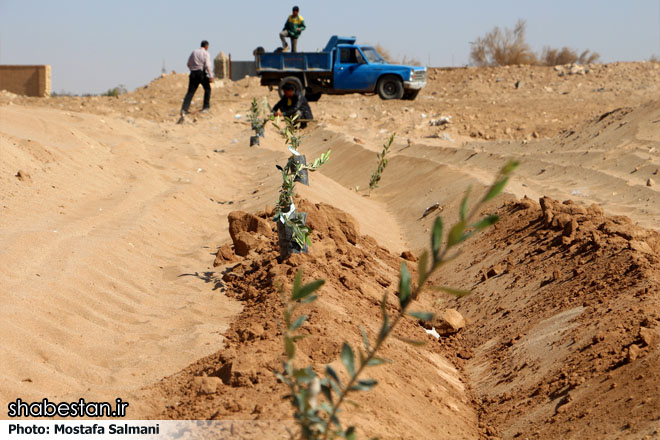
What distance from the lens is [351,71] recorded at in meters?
19.1

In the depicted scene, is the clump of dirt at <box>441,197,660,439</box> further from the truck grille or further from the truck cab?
the truck grille

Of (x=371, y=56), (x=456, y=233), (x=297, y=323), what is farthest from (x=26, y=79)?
(x=456, y=233)

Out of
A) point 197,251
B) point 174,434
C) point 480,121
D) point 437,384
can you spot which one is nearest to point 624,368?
point 437,384

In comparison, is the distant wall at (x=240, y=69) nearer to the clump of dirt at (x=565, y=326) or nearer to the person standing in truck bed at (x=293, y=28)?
the person standing in truck bed at (x=293, y=28)

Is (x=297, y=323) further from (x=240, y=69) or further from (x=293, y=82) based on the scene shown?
(x=240, y=69)

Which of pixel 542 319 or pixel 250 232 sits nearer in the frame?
pixel 542 319

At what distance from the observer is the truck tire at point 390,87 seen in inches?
756

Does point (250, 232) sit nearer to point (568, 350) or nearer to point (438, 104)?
point (568, 350)

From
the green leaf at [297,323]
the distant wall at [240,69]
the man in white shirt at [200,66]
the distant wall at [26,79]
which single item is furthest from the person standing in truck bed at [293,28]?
the green leaf at [297,323]

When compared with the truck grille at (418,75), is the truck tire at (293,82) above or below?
below

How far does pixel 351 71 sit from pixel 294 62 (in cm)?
153

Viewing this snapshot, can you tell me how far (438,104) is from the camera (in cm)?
2252

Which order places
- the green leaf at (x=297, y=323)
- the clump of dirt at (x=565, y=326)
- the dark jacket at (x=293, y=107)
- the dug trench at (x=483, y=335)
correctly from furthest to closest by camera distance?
the dark jacket at (x=293, y=107), the clump of dirt at (x=565, y=326), the dug trench at (x=483, y=335), the green leaf at (x=297, y=323)

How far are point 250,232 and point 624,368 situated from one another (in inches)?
142
